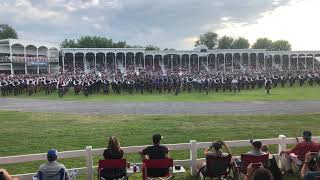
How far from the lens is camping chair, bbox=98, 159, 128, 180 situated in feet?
29.8

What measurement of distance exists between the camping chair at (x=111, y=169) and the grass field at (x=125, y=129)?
3.54 metres

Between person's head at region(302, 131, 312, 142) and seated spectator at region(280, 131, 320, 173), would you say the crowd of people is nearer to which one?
seated spectator at region(280, 131, 320, 173)

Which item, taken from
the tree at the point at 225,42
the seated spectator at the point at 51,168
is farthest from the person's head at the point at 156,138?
the tree at the point at 225,42

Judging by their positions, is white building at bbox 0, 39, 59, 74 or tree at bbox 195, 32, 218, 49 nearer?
white building at bbox 0, 39, 59, 74

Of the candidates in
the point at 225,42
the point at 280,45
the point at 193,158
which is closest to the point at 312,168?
the point at 193,158

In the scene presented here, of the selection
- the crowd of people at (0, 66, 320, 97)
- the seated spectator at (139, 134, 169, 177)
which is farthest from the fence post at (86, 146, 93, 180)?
the crowd of people at (0, 66, 320, 97)

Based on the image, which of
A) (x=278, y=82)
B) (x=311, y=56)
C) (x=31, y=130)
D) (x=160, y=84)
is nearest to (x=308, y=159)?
(x=31, y=130)

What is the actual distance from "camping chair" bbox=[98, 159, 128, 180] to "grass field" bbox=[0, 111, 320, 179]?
354 centimetres

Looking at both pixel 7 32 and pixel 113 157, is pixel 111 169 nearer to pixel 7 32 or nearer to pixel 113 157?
pixel 113 157

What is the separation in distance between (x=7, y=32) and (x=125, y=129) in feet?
401

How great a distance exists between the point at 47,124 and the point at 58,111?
17.6 feet

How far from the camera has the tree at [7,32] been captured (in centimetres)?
12925

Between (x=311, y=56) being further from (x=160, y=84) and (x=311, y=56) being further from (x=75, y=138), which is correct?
(x=75, y=138)

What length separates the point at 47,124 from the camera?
19812 mm
